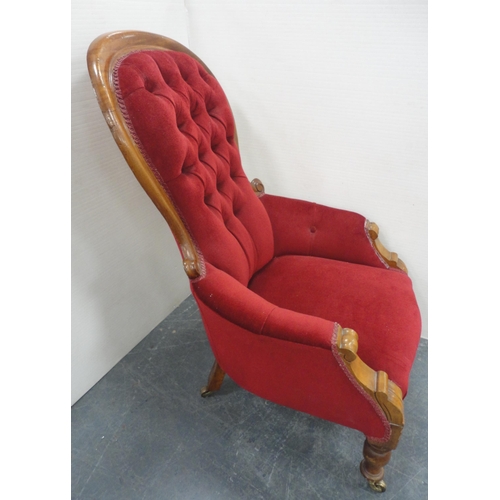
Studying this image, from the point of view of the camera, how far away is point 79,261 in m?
1.25

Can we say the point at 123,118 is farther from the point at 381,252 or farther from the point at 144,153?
the point at 381,252

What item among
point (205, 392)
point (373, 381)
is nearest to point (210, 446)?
point (205, 392)

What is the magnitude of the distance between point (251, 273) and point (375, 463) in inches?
23.6

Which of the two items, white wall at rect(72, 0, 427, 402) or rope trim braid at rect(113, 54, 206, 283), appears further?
white wall at rect(72, 0, 427, 402)

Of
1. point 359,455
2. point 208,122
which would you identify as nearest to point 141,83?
point 208,122

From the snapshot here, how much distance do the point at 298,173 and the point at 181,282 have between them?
27.2 inches

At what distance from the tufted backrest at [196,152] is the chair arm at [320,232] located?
0.08 metres

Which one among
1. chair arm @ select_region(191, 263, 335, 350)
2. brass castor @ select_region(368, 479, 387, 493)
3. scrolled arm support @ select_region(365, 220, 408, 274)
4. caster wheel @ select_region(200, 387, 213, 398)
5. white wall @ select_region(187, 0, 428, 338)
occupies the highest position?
white wall @ select_region(187, 0, 428, 338)

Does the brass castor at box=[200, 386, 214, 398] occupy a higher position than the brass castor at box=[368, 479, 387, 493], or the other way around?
the brass castor at box=[200, 386, 214, 398]

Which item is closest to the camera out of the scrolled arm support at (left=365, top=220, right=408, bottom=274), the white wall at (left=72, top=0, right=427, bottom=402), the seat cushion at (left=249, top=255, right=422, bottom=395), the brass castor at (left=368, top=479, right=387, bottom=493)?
the seat cushion at (left=249, top=255, right=422, bottom=395)

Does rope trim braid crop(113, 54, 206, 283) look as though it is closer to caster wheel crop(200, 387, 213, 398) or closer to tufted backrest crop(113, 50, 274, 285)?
tufted backrest crop(113, 50, 274, 285)

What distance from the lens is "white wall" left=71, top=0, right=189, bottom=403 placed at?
1146mm

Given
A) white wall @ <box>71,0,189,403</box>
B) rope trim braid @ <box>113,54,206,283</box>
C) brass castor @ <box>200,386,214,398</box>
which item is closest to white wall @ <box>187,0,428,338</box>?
white wall @ <box>71,0,189,403</box>

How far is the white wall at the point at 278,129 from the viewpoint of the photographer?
1.18m
